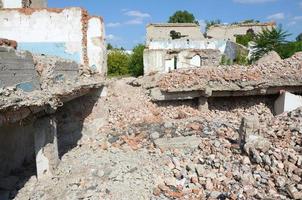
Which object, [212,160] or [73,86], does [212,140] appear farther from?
[73,86]

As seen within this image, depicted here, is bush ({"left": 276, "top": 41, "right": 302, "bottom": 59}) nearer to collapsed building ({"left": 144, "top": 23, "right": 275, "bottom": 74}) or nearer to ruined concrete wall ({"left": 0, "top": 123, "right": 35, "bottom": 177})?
collapsed building ({"left": 144, "top": 23, "right": 275, "bottom": 74})

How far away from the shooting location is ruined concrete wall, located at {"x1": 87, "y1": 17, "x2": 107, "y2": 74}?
1266 cm

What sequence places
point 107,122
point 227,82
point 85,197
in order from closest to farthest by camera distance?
point 85,197 → point 107,122 → point 227,82

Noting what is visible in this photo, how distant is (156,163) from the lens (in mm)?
8664

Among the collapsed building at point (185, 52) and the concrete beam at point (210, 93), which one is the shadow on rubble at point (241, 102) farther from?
the collapsed building at point (185, 52)

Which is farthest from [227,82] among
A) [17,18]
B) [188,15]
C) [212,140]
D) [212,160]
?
[188,15]

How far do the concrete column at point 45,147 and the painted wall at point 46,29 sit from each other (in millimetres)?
5270

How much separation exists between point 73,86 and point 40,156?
171cm

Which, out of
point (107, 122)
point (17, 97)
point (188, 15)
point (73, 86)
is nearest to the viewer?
point (17, 97)

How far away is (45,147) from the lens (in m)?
7.77

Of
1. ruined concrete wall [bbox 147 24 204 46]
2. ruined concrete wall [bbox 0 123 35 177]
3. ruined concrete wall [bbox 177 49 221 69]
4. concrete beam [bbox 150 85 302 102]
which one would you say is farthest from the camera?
ruined concrete wall [bbox 147 24 204 46]

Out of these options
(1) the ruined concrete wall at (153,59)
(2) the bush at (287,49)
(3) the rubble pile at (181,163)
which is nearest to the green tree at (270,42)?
(2) the bush at (287,49)

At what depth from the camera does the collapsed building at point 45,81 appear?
5.84 meters

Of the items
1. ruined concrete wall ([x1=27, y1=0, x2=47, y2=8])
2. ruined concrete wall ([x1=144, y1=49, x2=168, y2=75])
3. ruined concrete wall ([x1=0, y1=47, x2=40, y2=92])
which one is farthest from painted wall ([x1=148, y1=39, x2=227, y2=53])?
ruined concrete wall ([x1=0, y1=47, x2=40, y2=92])
